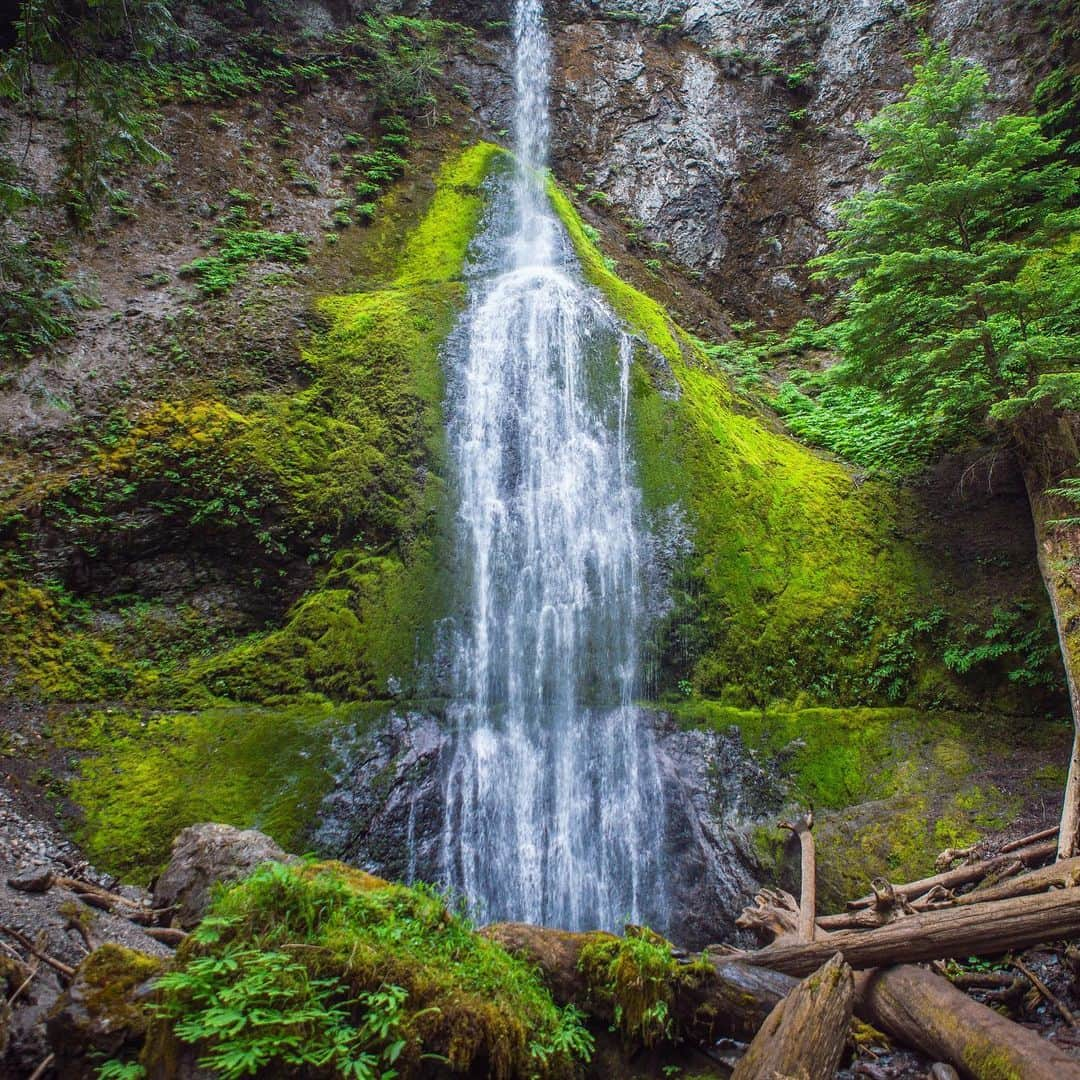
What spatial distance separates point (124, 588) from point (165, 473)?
1.42 meters

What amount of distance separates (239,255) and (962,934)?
1220cm

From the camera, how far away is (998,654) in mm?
6961

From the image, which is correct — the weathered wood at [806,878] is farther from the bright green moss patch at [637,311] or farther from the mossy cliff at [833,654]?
the bright green moss patch at [637,311]

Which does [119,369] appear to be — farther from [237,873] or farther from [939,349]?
[939,349]

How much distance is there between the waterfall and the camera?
6543 mm

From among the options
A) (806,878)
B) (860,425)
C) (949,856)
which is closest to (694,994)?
(806,878)

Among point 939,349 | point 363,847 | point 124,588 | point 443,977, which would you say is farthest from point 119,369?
point 939,349

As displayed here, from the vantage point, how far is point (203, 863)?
4973mm

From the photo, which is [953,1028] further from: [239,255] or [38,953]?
[239,255]

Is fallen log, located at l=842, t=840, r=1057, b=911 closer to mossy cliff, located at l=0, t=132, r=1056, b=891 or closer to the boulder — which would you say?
mossy cliff, located at l=0, t=132, r=1056, b=891

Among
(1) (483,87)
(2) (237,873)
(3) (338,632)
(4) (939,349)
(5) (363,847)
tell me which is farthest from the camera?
(1) (483,87)

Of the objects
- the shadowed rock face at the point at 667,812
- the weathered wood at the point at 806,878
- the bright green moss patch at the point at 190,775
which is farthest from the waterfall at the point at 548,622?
the bright green moss patch at the point at 190,775

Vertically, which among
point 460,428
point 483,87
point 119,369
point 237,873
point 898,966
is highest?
point 483,87

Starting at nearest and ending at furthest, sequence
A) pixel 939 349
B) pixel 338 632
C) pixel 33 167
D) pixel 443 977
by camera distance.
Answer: pixel 443 977 < pixel 939 349 < pixel 338 632 < pixel 33 167
